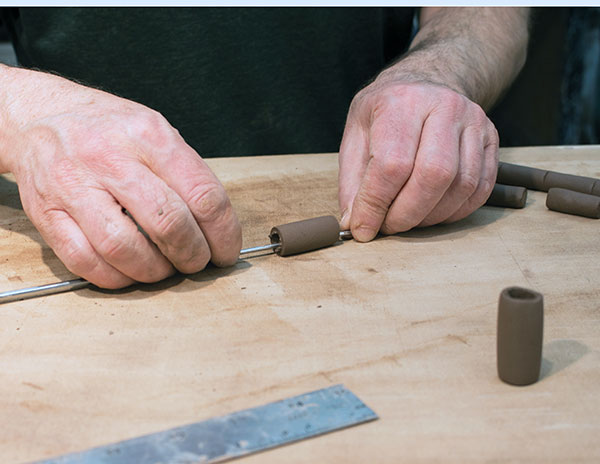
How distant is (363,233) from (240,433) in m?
0.72

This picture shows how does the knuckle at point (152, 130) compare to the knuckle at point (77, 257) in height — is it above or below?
above

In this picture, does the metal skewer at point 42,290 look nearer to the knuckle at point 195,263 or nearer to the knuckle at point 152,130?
the knuckle at point 195,263

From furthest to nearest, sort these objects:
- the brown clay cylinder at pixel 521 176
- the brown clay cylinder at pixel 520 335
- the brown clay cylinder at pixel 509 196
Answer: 1. the brown clay cylinder at pixel 521 176
2. the brown clay cylinder at pixel 509 196
3. the brown clay cylinder at pixel 520 335

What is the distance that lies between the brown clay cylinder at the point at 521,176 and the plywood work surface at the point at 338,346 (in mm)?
210

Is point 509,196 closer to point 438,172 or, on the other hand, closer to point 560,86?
point 438,172

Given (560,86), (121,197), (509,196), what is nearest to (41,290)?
(121,197)

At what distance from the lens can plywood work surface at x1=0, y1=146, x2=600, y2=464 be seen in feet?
2.89

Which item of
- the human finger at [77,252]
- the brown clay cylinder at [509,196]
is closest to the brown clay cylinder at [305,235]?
the human finger at [77,252]

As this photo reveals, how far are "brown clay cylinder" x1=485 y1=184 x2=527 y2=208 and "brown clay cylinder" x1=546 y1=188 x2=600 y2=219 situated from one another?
7 cm

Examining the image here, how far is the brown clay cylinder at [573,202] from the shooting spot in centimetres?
160

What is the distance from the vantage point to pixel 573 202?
5.30 feet

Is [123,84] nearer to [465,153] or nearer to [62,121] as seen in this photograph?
[62,121]

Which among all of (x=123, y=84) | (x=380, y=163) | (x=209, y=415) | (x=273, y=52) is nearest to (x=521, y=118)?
(x=273, y=52)

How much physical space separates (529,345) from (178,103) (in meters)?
1.69
